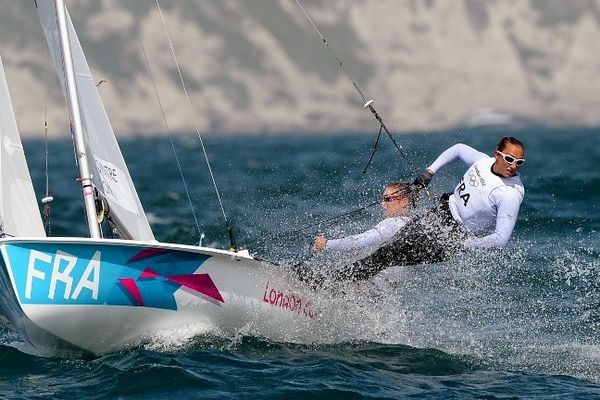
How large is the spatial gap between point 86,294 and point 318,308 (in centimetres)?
171

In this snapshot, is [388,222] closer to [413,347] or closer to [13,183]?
[413,347]

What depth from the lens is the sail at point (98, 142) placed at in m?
7.81

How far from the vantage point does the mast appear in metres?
7.42

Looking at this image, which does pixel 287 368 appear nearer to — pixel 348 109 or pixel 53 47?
pixel 53 47

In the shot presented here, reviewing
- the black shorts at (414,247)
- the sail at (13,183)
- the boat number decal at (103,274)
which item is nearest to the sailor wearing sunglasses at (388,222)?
the black shorts at (414,247)

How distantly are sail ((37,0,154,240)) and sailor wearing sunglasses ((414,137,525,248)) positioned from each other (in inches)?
79.2

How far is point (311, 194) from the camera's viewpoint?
1744cm

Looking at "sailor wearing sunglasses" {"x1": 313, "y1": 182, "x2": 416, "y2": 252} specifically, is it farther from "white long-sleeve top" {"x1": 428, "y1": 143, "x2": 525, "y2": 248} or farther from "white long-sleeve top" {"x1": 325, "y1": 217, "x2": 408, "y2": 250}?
"white long-sleeve top" {"x1": 428, "y1": 143, "x2": 525, "y2": 248}

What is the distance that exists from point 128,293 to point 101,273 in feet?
0.75

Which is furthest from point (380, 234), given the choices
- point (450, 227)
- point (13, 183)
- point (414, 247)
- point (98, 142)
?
point (13, 183)

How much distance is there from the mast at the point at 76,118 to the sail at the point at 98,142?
230mm

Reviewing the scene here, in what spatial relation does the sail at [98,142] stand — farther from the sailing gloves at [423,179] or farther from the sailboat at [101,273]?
the sailing gloves at [423,179]

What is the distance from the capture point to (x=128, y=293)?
7.10 m

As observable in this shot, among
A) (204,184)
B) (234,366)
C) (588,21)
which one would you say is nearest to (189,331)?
(234,366)
